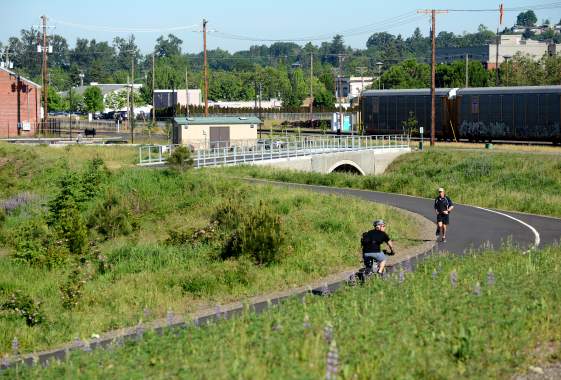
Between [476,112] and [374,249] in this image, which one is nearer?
[374,249]

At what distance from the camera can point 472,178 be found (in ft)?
165

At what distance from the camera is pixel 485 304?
1293 centimetres

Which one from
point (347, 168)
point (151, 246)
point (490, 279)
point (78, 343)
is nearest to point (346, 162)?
point (347, 168)

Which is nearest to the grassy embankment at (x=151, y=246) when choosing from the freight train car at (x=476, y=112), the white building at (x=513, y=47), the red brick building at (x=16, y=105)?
the freight train car at (x=476, y=112)

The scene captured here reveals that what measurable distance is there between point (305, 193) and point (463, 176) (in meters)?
19.9

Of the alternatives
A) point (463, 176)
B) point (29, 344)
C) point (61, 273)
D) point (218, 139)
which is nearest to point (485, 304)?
point (29, 344)

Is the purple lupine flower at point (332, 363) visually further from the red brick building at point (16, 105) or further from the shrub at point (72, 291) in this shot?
the red brick building at point (16, 105)

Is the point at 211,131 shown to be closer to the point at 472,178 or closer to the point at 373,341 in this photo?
the point at 472,178

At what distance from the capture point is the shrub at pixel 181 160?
4056 cm

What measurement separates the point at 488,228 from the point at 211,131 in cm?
2959

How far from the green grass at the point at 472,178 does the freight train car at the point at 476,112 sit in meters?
5.53

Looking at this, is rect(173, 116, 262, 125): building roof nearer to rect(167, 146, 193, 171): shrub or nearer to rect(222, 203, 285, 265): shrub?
rect(167, 146, 193, 171): shrub

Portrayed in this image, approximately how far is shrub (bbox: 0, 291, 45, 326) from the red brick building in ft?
198

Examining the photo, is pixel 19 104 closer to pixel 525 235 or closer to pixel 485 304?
pixel 525 235
